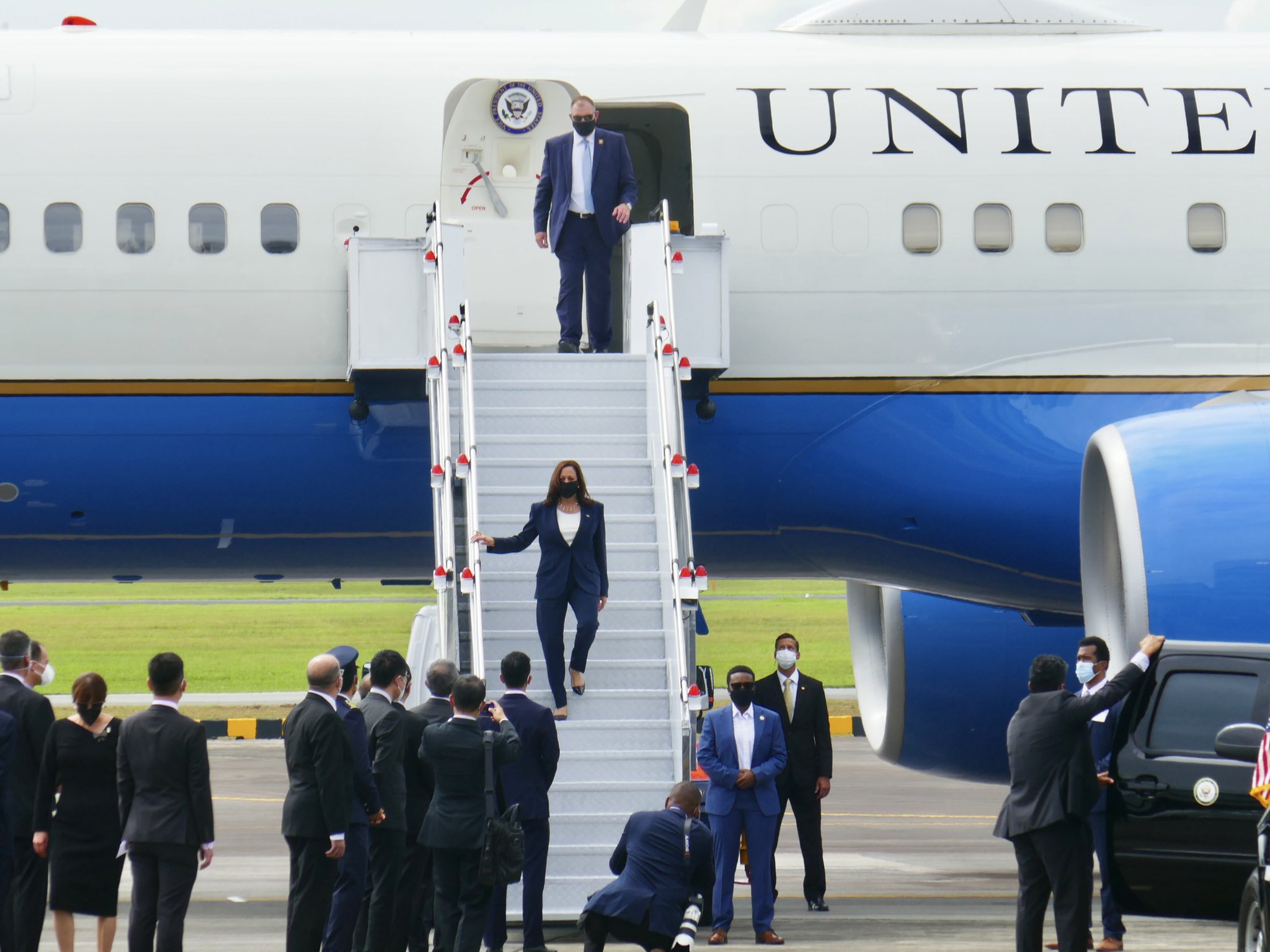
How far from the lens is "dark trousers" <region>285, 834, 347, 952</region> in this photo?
8531 mm

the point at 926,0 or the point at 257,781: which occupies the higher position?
the point at 926,0

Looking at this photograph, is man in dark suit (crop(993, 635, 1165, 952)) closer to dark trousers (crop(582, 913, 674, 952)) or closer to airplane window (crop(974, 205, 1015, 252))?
dark trousers (crop(582, 913, 674, 952))

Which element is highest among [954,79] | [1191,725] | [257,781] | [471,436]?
[954,79]

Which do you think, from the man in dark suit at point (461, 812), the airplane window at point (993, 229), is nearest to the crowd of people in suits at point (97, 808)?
the man in dark suit at point (461, 812)

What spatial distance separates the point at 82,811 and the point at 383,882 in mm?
1573

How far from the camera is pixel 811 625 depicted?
47.1 metres

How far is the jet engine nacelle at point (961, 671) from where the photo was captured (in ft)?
44.4

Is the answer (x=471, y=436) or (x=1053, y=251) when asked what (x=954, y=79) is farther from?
(x=471, y=436)

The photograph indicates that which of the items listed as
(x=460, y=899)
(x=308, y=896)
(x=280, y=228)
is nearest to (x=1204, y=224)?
(x=280, y=228)

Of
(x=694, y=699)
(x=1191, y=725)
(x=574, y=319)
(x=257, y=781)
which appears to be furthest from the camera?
(x=257, y=781)

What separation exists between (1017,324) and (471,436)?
3.66 metres

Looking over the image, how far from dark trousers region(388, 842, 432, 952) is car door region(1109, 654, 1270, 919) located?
11.7 ft

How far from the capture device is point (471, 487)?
10414 millimetres

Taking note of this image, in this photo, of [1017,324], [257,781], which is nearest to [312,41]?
[1017,324]
